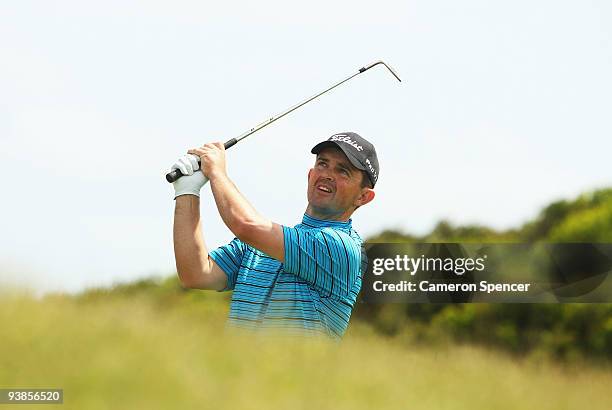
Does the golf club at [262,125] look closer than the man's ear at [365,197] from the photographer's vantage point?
Yes

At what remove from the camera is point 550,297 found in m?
15.9

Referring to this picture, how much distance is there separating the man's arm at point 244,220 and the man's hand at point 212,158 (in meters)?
0.04

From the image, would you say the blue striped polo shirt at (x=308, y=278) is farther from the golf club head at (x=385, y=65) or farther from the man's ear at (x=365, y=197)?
the golf club head at (x=385, y=65)

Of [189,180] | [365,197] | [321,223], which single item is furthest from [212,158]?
[365,197]

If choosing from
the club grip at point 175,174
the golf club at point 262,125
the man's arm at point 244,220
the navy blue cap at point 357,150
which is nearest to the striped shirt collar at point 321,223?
the navy blue cap at point 357,150

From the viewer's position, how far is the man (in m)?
4.42

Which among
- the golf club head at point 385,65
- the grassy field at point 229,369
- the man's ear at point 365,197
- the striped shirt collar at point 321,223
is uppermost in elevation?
the golf club head at point 385,65

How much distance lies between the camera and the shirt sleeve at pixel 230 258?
5.25 metres

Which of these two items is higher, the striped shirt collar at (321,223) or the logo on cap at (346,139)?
the logo on cap at (346,139)

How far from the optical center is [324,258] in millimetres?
4691

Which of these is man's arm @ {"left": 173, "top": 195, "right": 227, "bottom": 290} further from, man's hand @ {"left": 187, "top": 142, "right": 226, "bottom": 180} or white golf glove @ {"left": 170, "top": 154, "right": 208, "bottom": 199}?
man's hand @ {"left": 187, "top": 142, "right": 226, "bottom": 180}

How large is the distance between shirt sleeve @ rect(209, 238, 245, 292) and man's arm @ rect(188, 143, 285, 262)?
842mm

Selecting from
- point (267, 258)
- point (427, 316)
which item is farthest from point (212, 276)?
point (427, 316)

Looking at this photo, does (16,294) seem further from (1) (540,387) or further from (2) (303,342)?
(1) (540,387)
